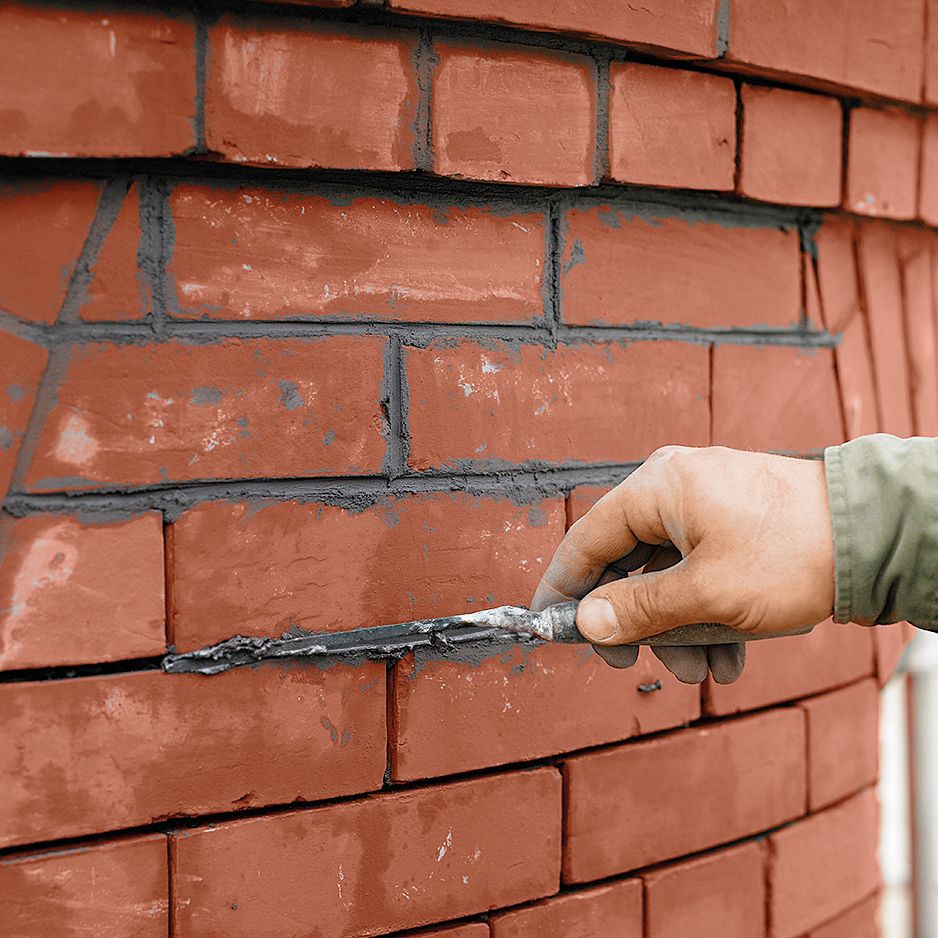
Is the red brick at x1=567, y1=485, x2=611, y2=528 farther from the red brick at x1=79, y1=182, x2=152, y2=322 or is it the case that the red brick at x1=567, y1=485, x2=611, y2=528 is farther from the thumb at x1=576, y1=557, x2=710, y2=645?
the red brick at x1=79, y1=182, x2=152, y2=322

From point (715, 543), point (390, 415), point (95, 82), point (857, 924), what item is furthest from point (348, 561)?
point (857, 924)

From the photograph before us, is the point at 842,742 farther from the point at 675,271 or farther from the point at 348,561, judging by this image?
the point at 348,561

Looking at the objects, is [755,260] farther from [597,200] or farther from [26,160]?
[26,160]

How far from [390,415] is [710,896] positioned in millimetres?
790

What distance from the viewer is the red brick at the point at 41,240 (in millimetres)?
912

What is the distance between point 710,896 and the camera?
1326mm

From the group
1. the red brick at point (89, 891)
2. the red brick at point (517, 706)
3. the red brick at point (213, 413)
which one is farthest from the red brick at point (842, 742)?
the red brick at point (89, 891)

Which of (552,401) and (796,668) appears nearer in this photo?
(552,401)

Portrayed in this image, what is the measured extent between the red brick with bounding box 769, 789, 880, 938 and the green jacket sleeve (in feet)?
1.84

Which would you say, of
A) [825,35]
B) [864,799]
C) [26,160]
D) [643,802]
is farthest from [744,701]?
[26,160]

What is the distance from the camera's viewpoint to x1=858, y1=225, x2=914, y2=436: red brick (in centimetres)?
154

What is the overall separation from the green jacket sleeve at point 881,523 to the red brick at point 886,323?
1.93 feet

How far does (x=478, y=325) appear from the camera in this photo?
114 cm

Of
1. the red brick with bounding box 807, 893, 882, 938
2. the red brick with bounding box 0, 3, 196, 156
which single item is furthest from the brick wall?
the red brick with bounding box 807, 893, 882, 938
